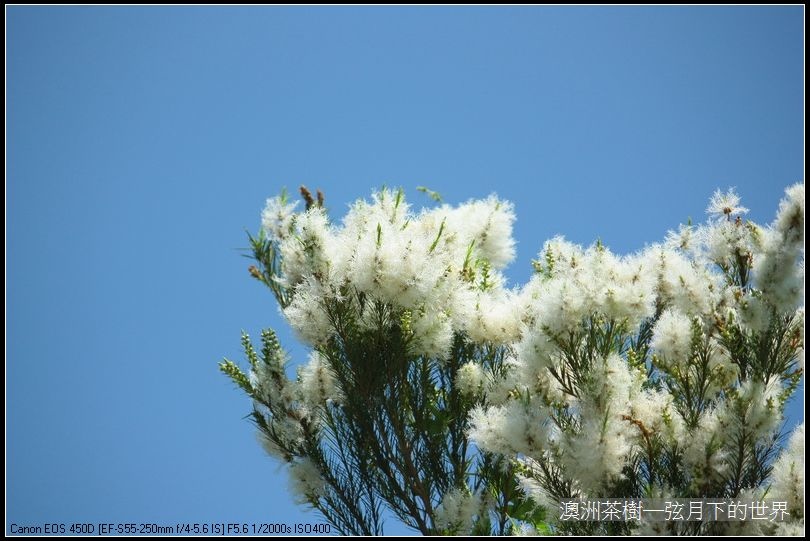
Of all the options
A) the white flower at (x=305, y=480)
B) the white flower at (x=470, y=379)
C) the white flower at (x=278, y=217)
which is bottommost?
the white flower at (x=305, y=480)

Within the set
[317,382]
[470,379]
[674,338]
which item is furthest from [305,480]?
[674,338]

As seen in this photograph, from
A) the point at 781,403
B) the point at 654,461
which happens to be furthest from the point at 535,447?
the point at 781,403

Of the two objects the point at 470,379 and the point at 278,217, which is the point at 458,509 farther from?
the point at 278,217

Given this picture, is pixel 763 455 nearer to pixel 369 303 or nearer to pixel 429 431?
pixel 429 431

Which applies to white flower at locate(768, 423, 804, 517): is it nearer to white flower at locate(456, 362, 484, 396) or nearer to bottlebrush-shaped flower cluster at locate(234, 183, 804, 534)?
bottlebrush-shaped flower cluster at locate(234, 183, 804, 534)

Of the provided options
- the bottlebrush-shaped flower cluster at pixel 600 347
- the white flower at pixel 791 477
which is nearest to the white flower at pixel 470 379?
the bottlebrush-shaped flower cluster at pixel 600 347

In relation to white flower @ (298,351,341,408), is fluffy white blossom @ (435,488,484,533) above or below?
below

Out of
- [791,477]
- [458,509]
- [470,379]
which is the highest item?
[470,379]

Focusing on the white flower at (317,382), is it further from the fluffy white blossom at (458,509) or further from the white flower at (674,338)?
the white flower at (674,338)

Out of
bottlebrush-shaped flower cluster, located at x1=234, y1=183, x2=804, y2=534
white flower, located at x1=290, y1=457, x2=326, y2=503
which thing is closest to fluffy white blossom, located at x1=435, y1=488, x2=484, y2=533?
bottlebrush-shaped flower cluster, located at x1=234, y1=183, x2=804, y2=534

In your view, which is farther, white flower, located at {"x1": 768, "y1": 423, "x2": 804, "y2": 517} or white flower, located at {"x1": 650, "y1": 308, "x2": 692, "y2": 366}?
white flower, located at {"x1": 650, "y1": 308, "x2": 692, "y2": 366}

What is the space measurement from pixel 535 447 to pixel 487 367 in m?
1.00

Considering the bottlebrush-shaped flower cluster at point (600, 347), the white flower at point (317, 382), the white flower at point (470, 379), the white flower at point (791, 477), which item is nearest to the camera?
the white flower at point (791, 477)

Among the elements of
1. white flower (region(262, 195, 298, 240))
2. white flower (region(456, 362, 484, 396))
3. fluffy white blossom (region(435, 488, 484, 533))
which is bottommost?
fluffy white blossom (region(435, 488, 484, 533))
